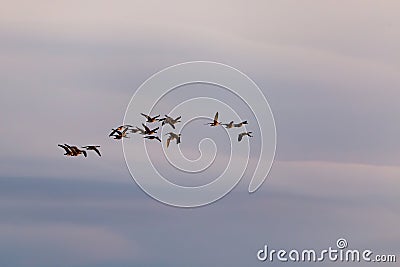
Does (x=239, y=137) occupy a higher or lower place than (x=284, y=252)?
higher

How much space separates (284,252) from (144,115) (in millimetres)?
3155

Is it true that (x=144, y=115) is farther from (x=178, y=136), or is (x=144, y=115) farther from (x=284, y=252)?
(x=284, y=252)

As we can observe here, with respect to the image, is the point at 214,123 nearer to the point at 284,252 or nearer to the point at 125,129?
the point at 125,129

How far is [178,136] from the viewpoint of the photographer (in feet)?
50.6

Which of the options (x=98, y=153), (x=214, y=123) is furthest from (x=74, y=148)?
(x=214, y=123)

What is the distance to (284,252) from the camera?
14672 mm

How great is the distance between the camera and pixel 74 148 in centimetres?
1522

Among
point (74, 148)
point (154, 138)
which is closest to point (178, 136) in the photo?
point (154, 138)

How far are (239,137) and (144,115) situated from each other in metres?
1.61

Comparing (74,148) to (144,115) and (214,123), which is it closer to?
(144,115)

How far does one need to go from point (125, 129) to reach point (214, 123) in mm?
1473

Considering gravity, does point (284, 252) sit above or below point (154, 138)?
below

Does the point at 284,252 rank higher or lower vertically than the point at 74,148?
lower

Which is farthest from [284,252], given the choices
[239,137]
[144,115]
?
[144,115]
